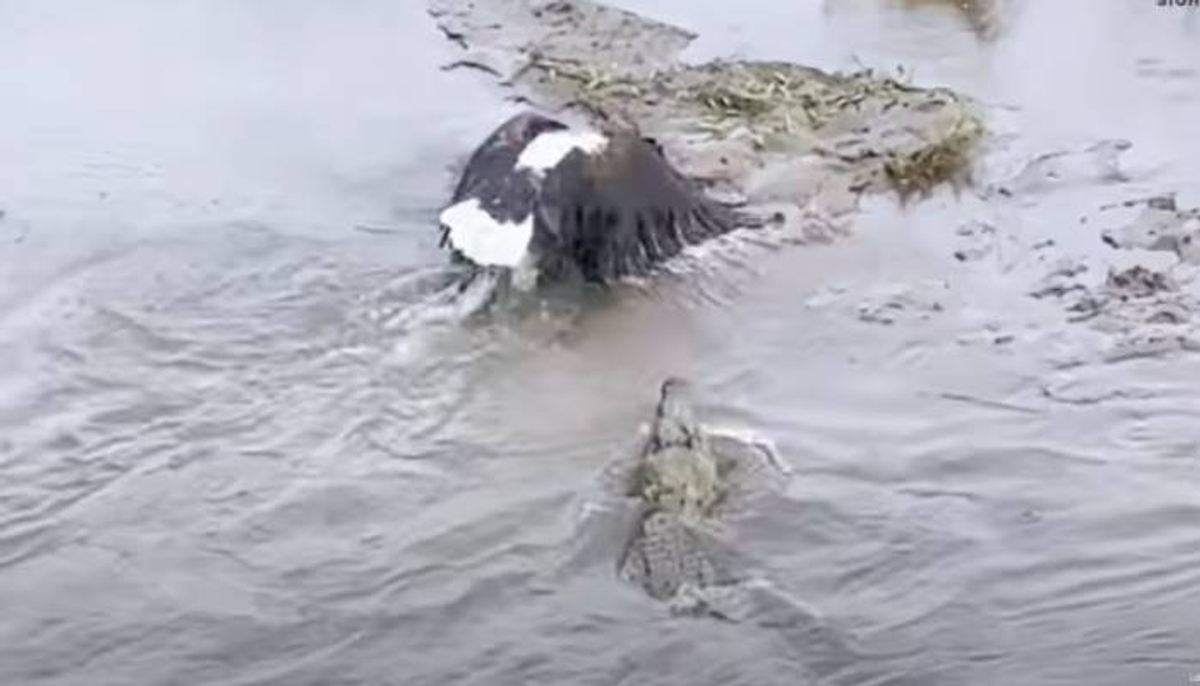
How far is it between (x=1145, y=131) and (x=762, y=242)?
1811 mm

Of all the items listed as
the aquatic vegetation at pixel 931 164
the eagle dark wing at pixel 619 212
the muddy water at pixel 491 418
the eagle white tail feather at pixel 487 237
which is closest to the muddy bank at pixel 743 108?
the aquatic vegetation at pixel 931 164

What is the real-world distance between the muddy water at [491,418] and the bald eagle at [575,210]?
175 mm

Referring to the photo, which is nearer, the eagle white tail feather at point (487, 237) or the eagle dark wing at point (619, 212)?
the eagle white tail feather at point (487, 237)

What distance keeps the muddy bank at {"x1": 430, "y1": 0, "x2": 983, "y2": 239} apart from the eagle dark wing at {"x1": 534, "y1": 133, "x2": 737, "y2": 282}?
422mm

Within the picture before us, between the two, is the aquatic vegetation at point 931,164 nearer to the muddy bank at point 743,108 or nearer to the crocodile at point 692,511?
the muddy bank at point 743,108

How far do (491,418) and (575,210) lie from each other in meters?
1.20

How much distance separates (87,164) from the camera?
8109 millimetres

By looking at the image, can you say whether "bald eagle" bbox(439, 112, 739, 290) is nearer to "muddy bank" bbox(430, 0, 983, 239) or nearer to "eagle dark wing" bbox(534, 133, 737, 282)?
"eagle dark wing" bbox(534, 133, 737, 282)

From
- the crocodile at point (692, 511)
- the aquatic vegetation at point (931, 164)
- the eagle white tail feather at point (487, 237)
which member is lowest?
the crocodile at point (692, 511)

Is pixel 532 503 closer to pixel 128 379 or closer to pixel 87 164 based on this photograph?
pixel 128 379

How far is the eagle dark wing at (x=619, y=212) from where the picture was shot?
23.0ft

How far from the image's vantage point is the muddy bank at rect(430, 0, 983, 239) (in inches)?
310

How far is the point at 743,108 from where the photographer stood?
8.54 m

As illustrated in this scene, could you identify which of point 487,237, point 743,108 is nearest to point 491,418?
Answer: point 487,237
